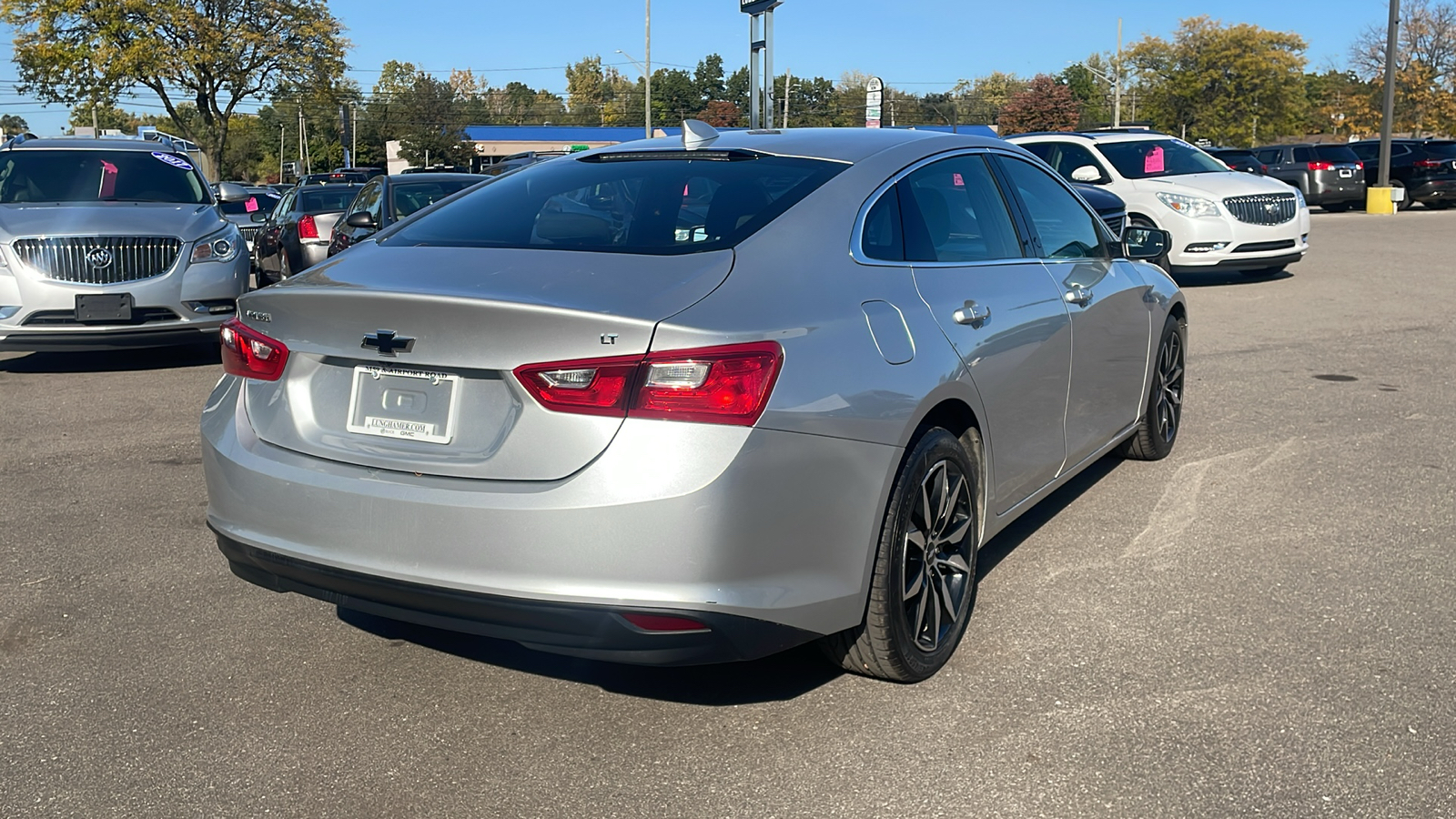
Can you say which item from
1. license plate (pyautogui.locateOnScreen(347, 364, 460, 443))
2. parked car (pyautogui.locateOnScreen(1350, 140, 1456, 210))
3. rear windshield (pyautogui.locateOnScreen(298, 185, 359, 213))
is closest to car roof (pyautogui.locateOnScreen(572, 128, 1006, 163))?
license plate (pyautogui.locateOnScreen(347, 364, 460, 443))

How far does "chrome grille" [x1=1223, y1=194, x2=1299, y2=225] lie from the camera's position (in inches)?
568

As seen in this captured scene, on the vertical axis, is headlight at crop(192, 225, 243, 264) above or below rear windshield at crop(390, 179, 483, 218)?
below

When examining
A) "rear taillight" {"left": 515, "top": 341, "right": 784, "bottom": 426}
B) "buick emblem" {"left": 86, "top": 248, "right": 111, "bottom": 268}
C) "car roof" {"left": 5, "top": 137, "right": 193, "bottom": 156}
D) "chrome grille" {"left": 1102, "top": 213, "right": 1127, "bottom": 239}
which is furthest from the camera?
"chrome grille" {"left": 1102, "top": 213, "right": 1127, "bottom": 239}

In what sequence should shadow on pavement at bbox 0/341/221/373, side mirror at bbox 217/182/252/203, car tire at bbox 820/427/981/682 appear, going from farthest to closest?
side mirror at bbox 217/182/252/203 < shadow on pavement at bbox 0/341/221/373 < car tire at bbox 820/427/981/682

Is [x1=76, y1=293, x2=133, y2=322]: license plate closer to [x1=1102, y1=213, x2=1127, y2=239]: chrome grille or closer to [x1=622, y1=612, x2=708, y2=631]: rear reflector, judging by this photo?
[x1=622, y1=612, x2=708, y2=631]: rear reflector

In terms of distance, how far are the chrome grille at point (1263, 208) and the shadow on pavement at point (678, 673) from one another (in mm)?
12325

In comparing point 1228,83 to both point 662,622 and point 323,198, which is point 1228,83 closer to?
point 323,198

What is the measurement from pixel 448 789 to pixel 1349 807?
6.96 ft

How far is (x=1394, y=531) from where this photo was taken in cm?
508

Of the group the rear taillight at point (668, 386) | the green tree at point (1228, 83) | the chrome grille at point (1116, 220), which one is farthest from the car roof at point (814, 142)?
the green tree at point (1228, 83)

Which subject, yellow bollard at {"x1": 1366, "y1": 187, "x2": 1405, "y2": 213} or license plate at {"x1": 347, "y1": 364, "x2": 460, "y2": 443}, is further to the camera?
yellow bollard at {"x1": 1366, "y1": 187, "x2": 1405, "y2": 213}

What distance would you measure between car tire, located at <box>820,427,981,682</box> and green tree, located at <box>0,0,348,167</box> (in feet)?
129

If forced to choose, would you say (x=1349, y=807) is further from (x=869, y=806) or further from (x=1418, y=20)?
(x=1418, y=20)

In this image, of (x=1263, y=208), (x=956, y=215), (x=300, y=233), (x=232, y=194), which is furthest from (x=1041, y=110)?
(x=956, y=215)
